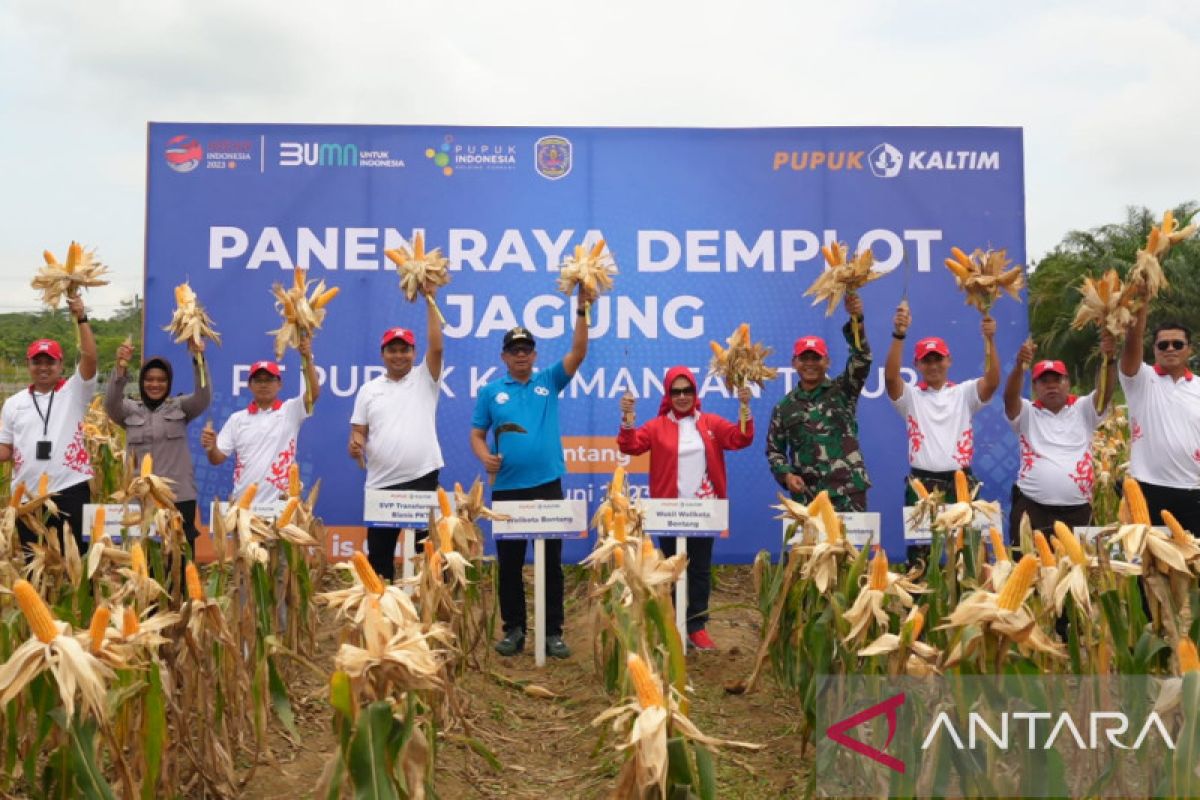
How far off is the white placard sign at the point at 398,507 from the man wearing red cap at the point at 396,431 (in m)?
0.24

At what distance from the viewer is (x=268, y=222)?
7.78 metres

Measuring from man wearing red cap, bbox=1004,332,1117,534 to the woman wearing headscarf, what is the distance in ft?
15.5

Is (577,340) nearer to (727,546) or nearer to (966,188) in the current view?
(727,546)

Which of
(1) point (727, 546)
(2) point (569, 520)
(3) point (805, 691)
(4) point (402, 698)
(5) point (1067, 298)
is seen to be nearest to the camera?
(4) point (402, 698)

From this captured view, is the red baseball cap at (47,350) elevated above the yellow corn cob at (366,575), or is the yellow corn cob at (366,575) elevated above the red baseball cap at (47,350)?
the red baseball cap at (47,350)

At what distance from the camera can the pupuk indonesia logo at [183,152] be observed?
304 inches

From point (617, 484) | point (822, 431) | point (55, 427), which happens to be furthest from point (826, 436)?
point (55, 427)

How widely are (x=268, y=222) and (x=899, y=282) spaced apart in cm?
495

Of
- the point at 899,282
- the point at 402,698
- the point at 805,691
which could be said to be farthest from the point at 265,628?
the point at 899,282

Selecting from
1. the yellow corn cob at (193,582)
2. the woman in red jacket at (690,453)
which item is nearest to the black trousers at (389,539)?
the woman in red jacket at (690,453)

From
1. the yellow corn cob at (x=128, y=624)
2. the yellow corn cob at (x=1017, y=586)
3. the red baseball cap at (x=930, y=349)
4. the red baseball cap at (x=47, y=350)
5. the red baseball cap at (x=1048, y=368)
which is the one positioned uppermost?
the red baseball cap at (x=930, y=349)

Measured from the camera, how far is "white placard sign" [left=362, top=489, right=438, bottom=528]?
5.46m

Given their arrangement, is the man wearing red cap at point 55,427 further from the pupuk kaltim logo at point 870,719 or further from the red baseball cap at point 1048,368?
the red baseball cap at point 1048,368

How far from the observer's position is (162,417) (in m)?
5.82
